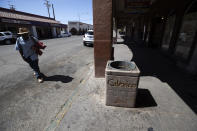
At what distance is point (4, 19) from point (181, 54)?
24.9 metres

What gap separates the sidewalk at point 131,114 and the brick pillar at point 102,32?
45.5 inches

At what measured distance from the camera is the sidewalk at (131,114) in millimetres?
2164

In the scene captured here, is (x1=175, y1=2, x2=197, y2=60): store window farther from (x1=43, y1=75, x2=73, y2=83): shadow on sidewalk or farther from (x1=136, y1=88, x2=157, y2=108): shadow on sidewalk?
(x1=43, y1=75, x2=73, y2=83): shadow on sidewalk

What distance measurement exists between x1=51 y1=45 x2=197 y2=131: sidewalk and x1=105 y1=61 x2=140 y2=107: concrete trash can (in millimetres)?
177

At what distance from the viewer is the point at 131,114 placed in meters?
2.47

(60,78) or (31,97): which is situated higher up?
(60,78)

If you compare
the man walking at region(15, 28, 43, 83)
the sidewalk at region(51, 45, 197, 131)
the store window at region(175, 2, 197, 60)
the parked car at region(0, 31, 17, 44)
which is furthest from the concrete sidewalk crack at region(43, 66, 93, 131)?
the parked car at region(0, 31, 17, 44)

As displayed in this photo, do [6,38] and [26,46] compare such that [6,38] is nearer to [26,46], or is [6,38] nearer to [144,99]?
[26,46]

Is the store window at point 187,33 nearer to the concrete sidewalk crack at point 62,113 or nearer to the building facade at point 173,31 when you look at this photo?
the building facade at point 173,31

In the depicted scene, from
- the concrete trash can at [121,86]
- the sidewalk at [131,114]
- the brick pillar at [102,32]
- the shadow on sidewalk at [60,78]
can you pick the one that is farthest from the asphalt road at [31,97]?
the concrete trash can at [121,86]

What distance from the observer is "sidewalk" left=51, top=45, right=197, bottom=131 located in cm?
216

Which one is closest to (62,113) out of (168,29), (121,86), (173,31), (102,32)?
(121,86)

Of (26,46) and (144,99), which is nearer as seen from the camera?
(144,99)

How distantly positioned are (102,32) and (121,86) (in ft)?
6.92
